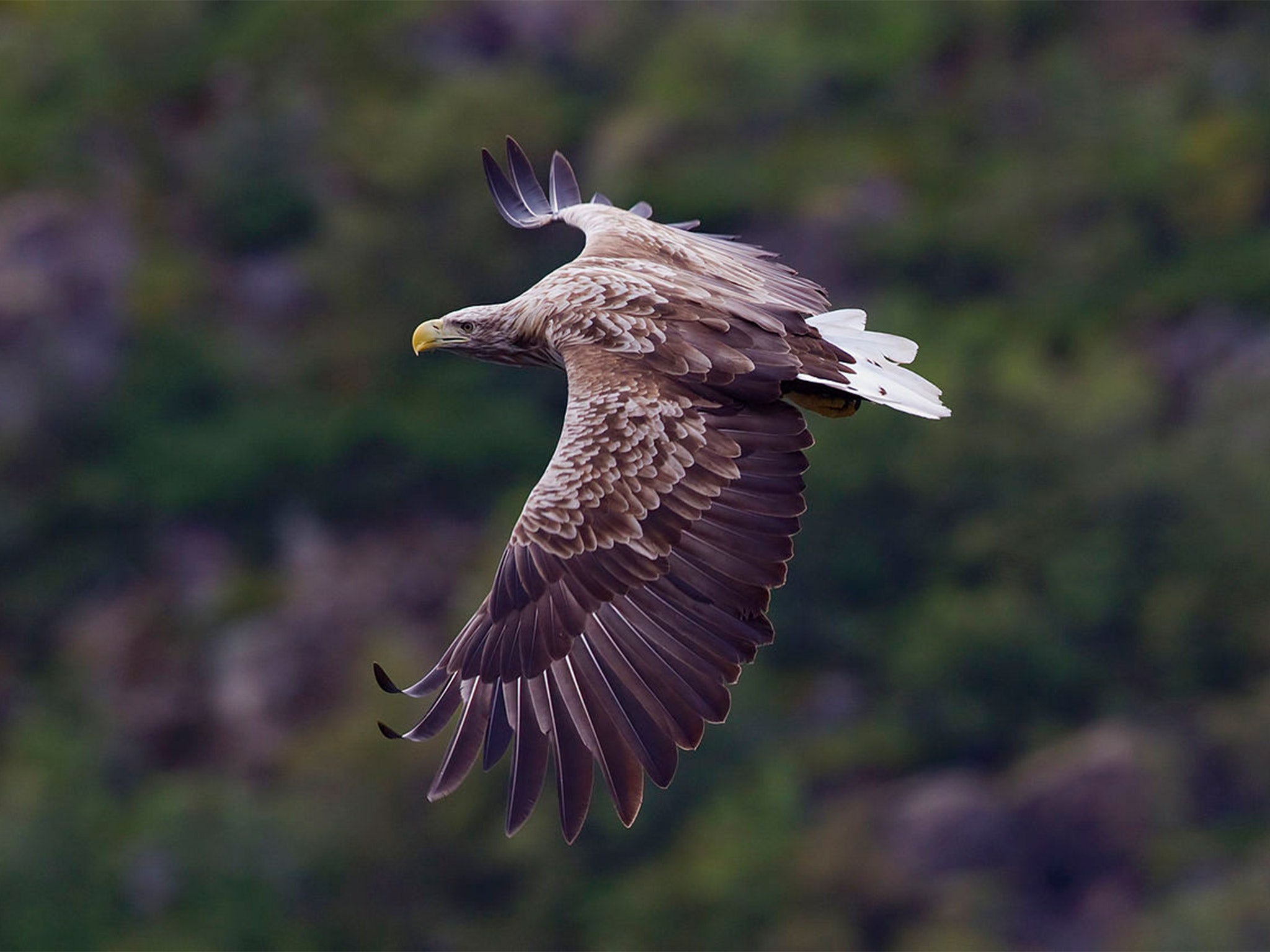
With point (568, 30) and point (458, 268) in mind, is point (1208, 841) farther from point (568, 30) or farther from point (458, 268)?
point (568, 30)

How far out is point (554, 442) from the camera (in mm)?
51656

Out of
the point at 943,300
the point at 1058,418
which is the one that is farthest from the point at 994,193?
the point at 1058,418

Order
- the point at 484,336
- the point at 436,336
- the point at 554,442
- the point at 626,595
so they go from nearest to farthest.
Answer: the point at 626,595
the point at 484,336
the point at 436,336
the point at 554,442

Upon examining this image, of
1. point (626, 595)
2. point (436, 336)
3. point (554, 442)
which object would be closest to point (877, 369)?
point (626, 595)

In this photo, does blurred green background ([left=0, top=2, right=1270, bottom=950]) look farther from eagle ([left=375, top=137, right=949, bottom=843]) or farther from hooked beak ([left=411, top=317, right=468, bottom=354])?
eagle ([left=375, top=137, right=949, bottom=843])

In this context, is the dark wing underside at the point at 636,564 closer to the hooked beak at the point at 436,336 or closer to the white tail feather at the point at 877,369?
the white tail feather at the point at 877,369

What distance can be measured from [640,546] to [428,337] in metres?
2.76

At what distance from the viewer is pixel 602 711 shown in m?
10.2

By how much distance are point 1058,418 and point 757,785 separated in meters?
10.9

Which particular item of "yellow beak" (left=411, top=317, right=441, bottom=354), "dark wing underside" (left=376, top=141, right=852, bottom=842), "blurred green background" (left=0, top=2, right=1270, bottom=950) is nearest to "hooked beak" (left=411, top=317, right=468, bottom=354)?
"yellow beak" (left=411, top=317, right=441, bottom=354)

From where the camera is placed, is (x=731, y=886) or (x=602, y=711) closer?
(x=602, y=711)

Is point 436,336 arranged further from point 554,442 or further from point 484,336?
point 554,442

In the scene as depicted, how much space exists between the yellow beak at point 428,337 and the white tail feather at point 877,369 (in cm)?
196

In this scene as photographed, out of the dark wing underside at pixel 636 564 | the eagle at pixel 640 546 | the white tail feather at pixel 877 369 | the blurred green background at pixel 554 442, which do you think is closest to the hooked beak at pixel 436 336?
the eagle at pixel 640 546
